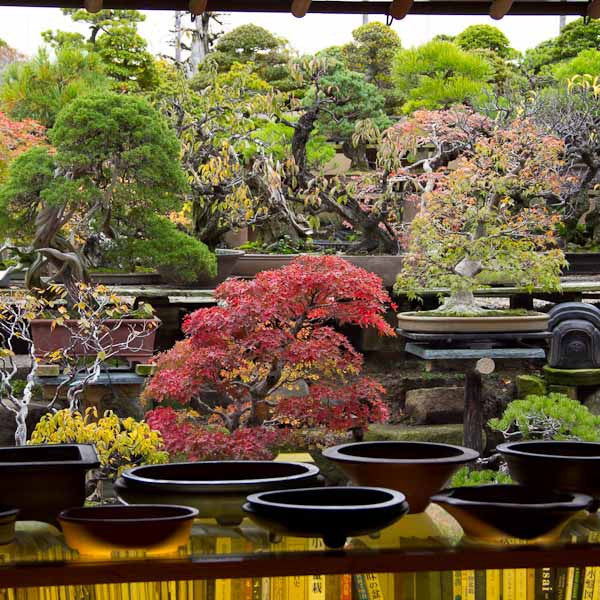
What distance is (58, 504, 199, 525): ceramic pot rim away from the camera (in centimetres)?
112

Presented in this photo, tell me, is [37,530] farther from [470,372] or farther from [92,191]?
[470,372]

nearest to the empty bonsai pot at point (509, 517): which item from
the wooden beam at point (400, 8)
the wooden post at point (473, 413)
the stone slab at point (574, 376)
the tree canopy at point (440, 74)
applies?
the wooden beam at point (400, 8)

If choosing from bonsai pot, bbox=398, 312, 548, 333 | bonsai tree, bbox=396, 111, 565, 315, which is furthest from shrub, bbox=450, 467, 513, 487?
bonsai tree, bbox=396, 111, 565, 315

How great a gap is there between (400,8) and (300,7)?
16cm

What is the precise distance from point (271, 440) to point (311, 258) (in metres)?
0.83

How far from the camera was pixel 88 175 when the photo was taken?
4680 mm

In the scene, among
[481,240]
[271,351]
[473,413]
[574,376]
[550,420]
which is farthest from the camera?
[574,376]

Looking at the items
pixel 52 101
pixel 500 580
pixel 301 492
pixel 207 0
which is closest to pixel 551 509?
pixel 500 580

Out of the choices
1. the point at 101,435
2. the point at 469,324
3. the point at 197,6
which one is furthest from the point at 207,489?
the point at 469,324

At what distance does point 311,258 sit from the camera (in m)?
4.20

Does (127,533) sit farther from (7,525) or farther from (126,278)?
(126,278)

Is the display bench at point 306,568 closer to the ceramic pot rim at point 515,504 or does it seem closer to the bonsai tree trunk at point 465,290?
the ceramic pot rim at point 515,504

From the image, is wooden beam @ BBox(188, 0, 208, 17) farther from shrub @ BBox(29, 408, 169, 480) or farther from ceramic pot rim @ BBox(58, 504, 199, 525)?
shrub @ BBox(29, 408, 169, 480)

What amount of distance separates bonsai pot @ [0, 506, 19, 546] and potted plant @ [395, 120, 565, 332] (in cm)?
391
